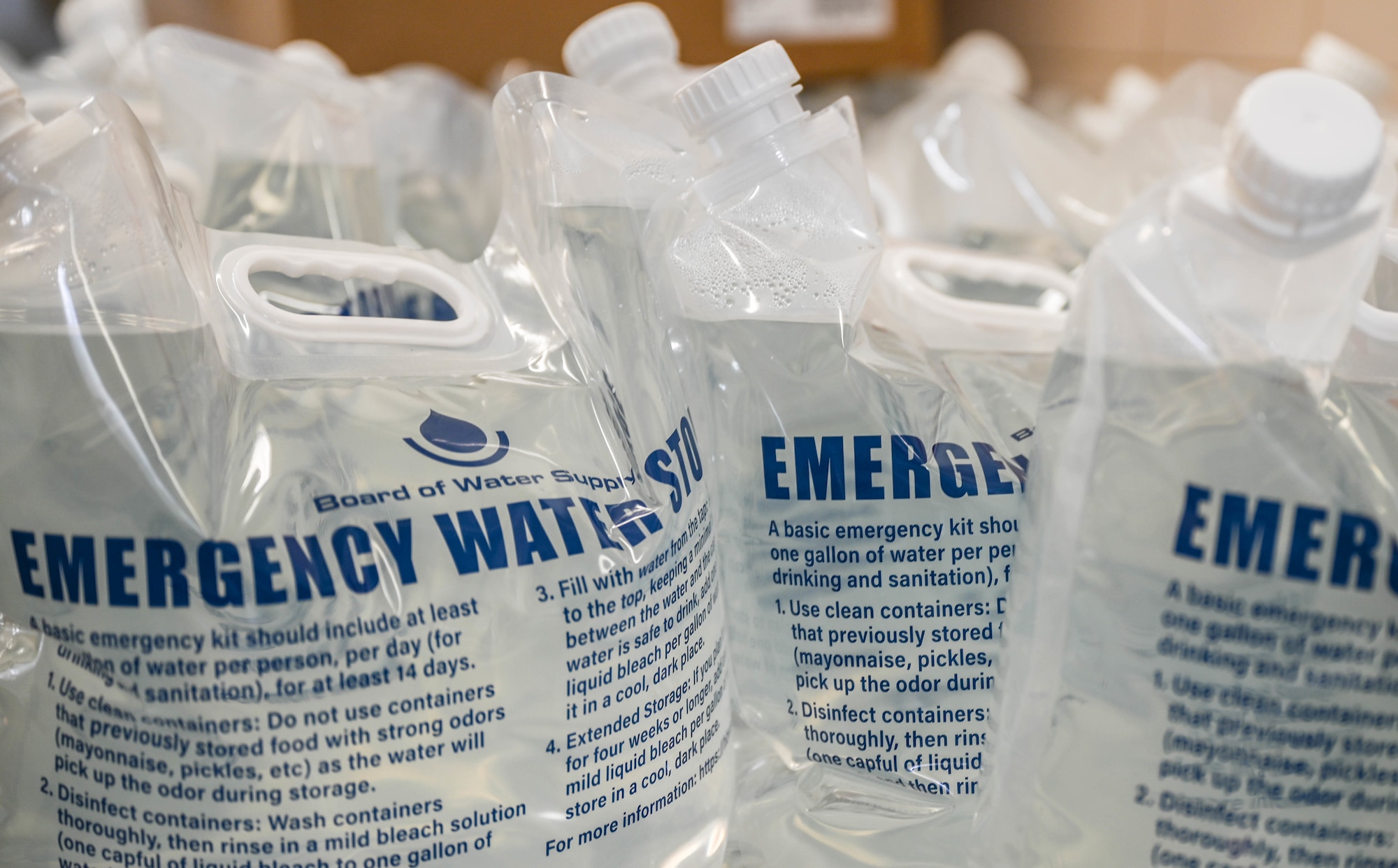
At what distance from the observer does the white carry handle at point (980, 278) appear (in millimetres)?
534

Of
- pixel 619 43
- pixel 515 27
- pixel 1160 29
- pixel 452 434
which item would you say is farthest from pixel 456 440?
pixel 1160 29

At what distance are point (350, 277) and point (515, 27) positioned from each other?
0.57 m

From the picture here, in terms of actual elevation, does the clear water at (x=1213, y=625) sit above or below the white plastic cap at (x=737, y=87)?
below

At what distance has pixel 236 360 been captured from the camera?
42 cm

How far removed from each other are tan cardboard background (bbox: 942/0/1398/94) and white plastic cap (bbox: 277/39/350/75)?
80 centimetres

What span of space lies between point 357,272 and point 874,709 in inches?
11.4

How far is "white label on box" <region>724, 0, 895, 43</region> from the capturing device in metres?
1.02

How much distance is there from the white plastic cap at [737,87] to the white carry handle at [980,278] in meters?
0.13

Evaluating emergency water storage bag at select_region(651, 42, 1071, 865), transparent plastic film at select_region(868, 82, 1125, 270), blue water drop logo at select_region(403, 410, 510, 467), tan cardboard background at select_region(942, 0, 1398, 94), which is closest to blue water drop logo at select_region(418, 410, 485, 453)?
blue water drop logo at select_region(403, 410, 510, 467)

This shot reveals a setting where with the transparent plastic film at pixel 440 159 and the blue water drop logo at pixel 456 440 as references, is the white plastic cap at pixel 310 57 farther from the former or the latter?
the blue water drop logo at pixel 456 440

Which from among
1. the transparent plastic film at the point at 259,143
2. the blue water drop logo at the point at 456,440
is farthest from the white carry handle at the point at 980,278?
the transparent plastic film at the point at 259,143

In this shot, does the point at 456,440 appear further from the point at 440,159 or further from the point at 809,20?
the point at 809,20

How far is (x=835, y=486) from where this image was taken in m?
0.47

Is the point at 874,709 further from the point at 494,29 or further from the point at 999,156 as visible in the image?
the point at 494,29
